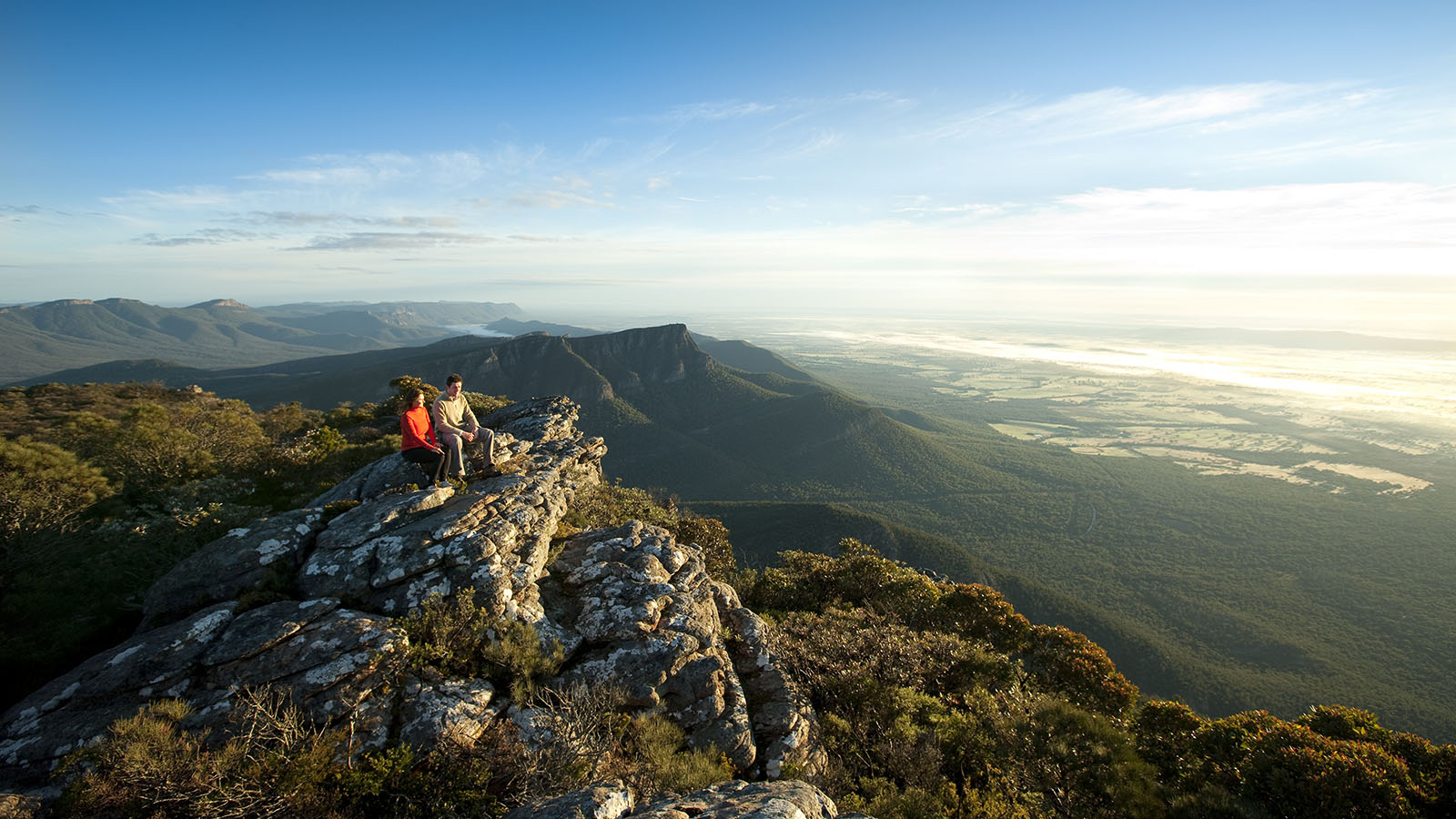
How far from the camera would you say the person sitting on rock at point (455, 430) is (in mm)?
15359

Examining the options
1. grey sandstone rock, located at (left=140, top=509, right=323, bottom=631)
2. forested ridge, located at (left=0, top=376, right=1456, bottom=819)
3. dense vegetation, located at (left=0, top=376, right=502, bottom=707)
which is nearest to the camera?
forested ridge, located at (left=0, top=376, right=1456, bottom=819)

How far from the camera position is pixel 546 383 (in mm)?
154875

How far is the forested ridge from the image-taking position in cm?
864

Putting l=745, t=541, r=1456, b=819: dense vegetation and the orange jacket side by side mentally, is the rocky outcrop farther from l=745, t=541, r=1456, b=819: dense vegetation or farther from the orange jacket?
the orange jacket

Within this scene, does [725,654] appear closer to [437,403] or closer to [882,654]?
[882,654]

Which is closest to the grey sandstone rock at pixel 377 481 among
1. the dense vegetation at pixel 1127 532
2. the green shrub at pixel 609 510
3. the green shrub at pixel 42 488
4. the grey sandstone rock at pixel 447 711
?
the green shrub at pixel 609 510

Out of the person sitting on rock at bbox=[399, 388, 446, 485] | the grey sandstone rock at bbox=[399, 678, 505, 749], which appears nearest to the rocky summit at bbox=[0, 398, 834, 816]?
the grey sandstone rock at bbox=[399, 678, 505, 749]

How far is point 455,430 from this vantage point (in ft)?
50.8

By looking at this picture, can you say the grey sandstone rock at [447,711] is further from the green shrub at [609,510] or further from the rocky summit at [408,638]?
the green shrub at [609,510]

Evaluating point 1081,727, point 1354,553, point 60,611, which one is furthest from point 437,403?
point 1354,553

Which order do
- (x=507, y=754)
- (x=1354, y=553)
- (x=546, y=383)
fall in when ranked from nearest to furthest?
(x=507, y=754) → (x=1354, y=553) → (x=546, y=383)

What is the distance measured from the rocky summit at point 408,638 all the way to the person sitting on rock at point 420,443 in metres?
0.83

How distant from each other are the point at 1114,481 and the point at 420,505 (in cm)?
16798

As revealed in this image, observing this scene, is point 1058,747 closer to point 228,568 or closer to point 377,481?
point 228,568
